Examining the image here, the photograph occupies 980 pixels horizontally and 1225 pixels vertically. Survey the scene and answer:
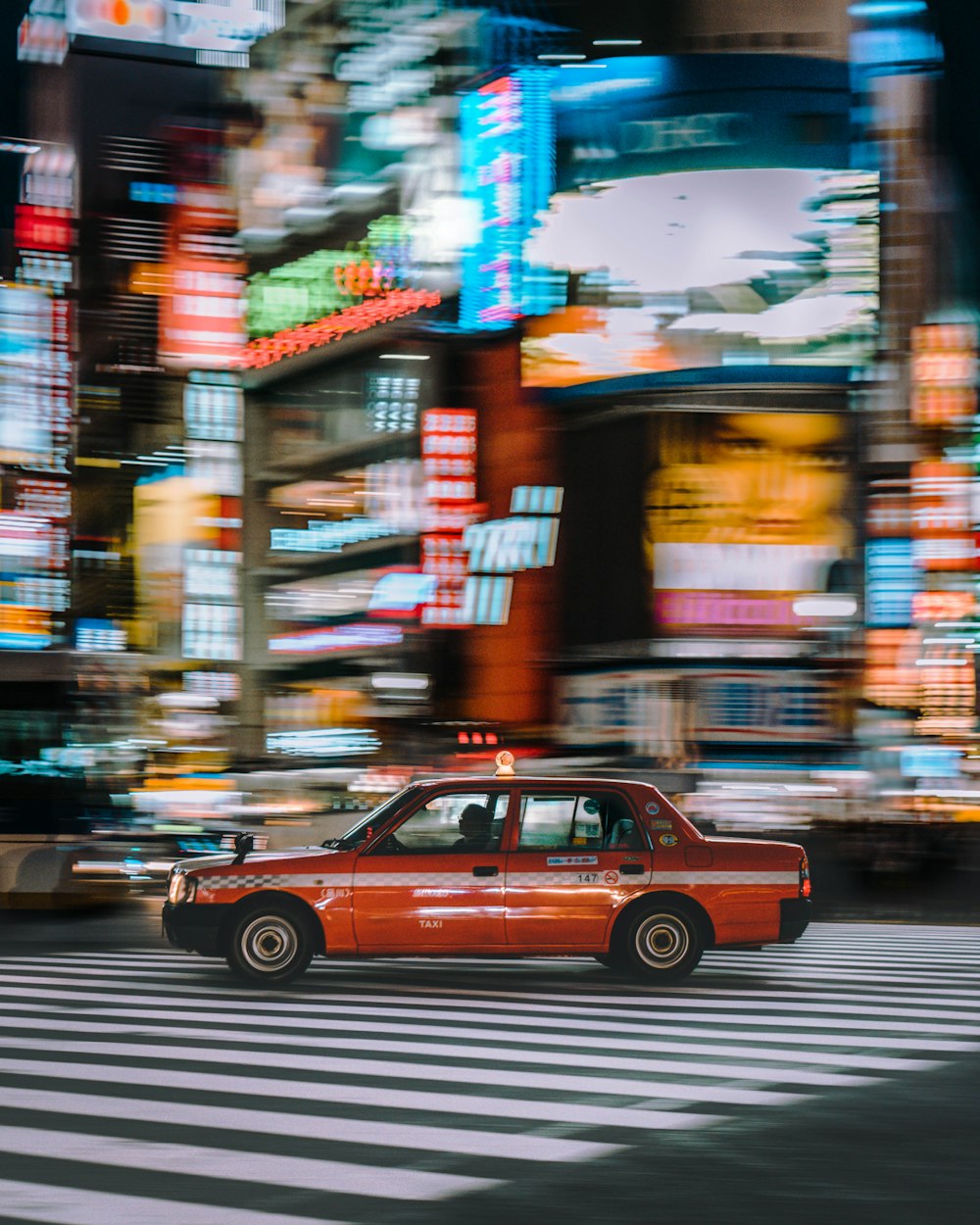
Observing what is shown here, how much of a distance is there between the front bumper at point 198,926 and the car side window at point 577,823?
1.99 m

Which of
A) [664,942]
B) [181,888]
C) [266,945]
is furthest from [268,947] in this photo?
[664,942]

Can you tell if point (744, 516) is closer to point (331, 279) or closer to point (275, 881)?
point (275, 881)

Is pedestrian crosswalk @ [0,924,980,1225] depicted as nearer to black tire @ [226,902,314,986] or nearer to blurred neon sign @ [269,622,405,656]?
black tire @ [226,902,314,986]

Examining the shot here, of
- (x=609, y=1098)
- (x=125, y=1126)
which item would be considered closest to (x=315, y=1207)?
(x=125, y=1126)

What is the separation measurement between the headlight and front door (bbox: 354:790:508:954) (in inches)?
43.6

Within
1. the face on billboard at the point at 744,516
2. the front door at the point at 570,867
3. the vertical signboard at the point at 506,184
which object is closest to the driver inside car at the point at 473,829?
the front door at the point at 570,867

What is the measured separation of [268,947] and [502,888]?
1.55 meters

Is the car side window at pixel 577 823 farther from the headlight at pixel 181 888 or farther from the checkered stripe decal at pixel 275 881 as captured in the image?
the headlight at pixel 181 888

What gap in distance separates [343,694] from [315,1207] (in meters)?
44.2

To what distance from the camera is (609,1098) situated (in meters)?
7.61

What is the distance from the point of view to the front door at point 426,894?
461 inches

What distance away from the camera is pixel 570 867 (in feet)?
39.4

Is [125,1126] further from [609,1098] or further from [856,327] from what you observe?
[856,327]

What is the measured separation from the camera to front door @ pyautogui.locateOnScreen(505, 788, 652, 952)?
39.0 feet
